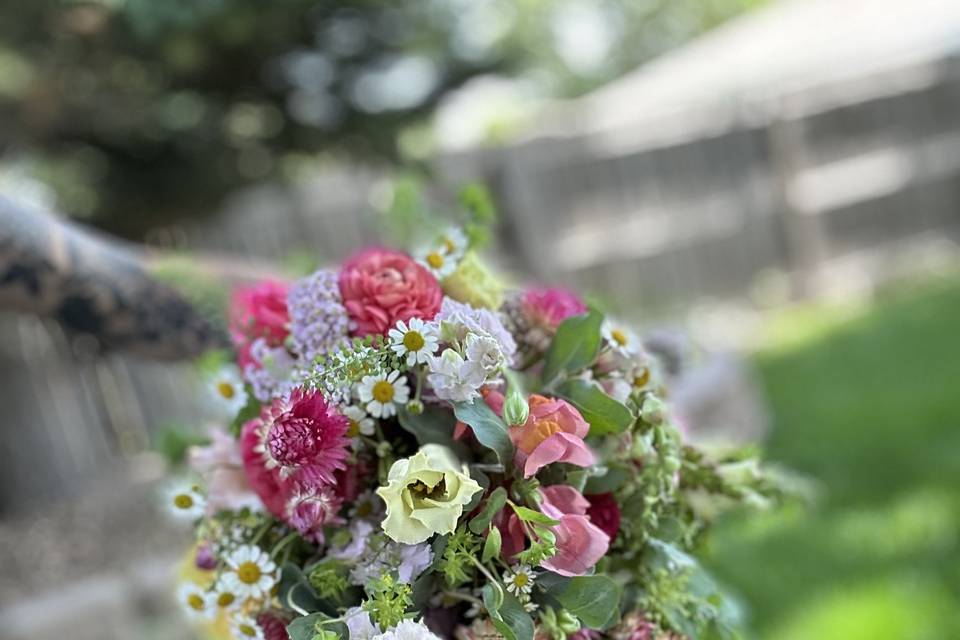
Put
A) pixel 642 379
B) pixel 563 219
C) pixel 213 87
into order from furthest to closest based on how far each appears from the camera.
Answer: pixel 563 219, pixel 213 87, pixel 642 379

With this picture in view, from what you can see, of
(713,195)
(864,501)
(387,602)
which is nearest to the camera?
(387,602)

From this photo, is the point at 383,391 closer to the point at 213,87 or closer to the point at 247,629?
the point at 247,629

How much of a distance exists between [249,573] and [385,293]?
0.92ft

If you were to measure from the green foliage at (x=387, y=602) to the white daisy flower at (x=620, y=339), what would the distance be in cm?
31

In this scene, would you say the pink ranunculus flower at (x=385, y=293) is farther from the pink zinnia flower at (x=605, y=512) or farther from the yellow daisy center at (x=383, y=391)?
the pink zinnia flower at (x=605, y=512)

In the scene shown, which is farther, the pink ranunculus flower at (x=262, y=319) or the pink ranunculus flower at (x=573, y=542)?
the pink ranunculus flower at (x=262, y=319)

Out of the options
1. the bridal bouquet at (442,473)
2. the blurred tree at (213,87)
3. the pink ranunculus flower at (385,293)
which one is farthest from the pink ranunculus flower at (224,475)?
the blurred tree at (213,87)

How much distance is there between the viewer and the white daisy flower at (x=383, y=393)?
80 centimetres

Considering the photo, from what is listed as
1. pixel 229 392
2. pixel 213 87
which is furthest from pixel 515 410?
pixel 213 87

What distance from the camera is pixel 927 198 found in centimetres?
659

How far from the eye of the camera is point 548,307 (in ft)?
3.15

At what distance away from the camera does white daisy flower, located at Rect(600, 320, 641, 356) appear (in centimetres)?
92

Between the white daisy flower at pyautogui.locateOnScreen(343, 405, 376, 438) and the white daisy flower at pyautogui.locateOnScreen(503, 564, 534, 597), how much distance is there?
0.17 meters

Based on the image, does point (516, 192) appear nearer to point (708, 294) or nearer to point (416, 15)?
point (708, 294)
